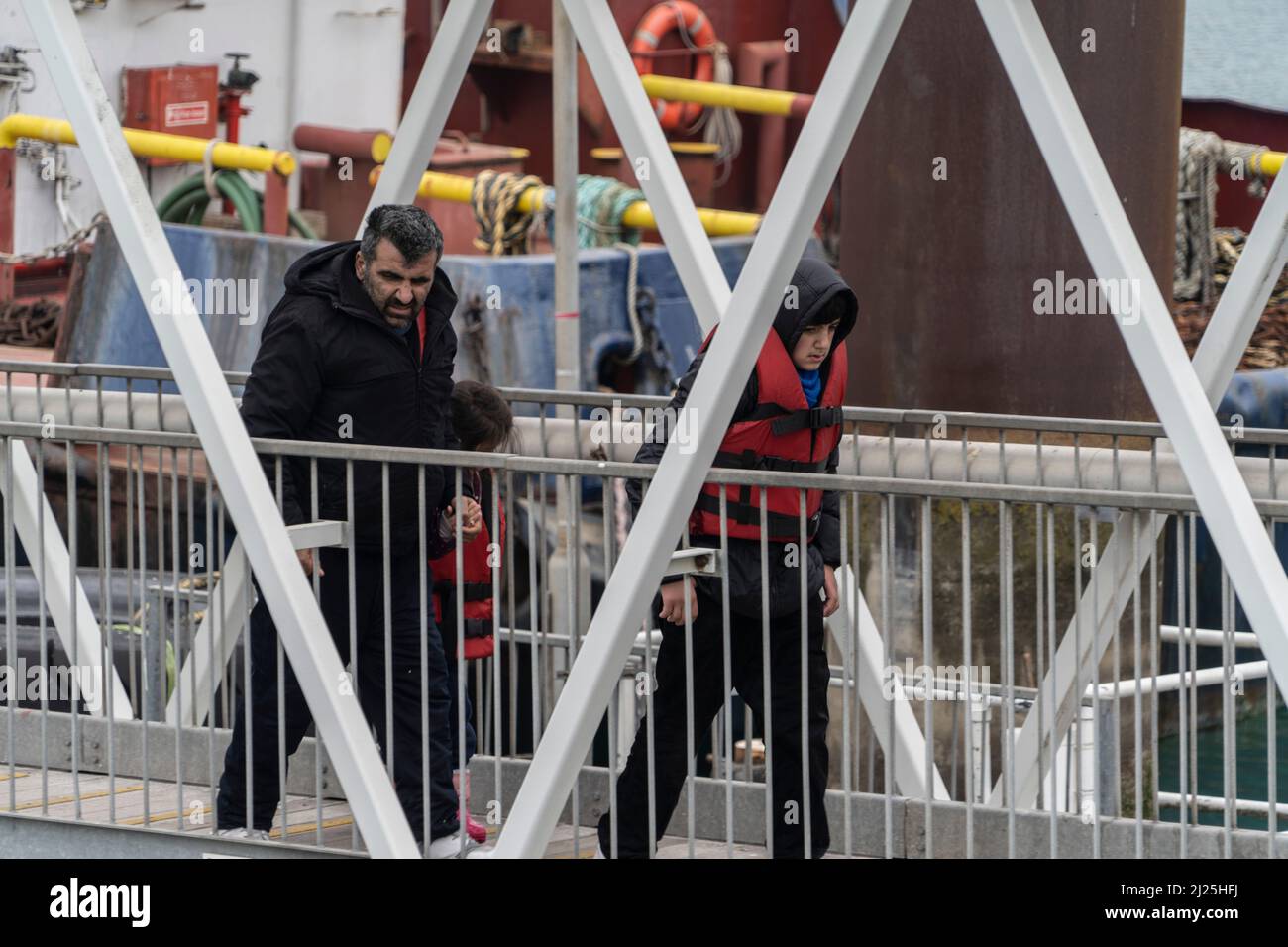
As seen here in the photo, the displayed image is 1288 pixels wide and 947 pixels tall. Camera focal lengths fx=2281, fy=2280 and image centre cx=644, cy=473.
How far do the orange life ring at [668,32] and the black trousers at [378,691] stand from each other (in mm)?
15614

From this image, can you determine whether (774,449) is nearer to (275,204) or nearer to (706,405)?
(706,405)

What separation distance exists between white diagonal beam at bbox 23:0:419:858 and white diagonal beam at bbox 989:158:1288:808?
1731 millimetres

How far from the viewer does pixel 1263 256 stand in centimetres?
544

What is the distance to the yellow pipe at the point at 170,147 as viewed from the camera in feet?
54.4

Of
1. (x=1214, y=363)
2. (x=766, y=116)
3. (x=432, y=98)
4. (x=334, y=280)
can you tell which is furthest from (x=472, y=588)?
(x=766, y=116)

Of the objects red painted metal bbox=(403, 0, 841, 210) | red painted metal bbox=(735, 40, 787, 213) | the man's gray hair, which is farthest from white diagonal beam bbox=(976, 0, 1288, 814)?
red painted metal bbox=(735, 40, 787, 213)

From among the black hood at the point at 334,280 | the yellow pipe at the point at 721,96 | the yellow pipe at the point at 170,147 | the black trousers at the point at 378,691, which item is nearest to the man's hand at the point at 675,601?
the black trousers at the point at 378,691

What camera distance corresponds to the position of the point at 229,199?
57.0 feet

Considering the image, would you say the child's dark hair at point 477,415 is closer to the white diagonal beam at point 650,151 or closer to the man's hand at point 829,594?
the white diagonal beam at point 650,151

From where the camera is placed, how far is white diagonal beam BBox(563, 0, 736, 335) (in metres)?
5.73

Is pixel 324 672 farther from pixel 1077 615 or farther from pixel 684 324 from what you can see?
pixel 684 324

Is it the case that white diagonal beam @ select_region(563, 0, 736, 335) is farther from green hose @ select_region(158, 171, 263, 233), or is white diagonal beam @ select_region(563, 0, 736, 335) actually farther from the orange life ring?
the orange life ring

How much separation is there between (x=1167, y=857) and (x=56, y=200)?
13866mm
